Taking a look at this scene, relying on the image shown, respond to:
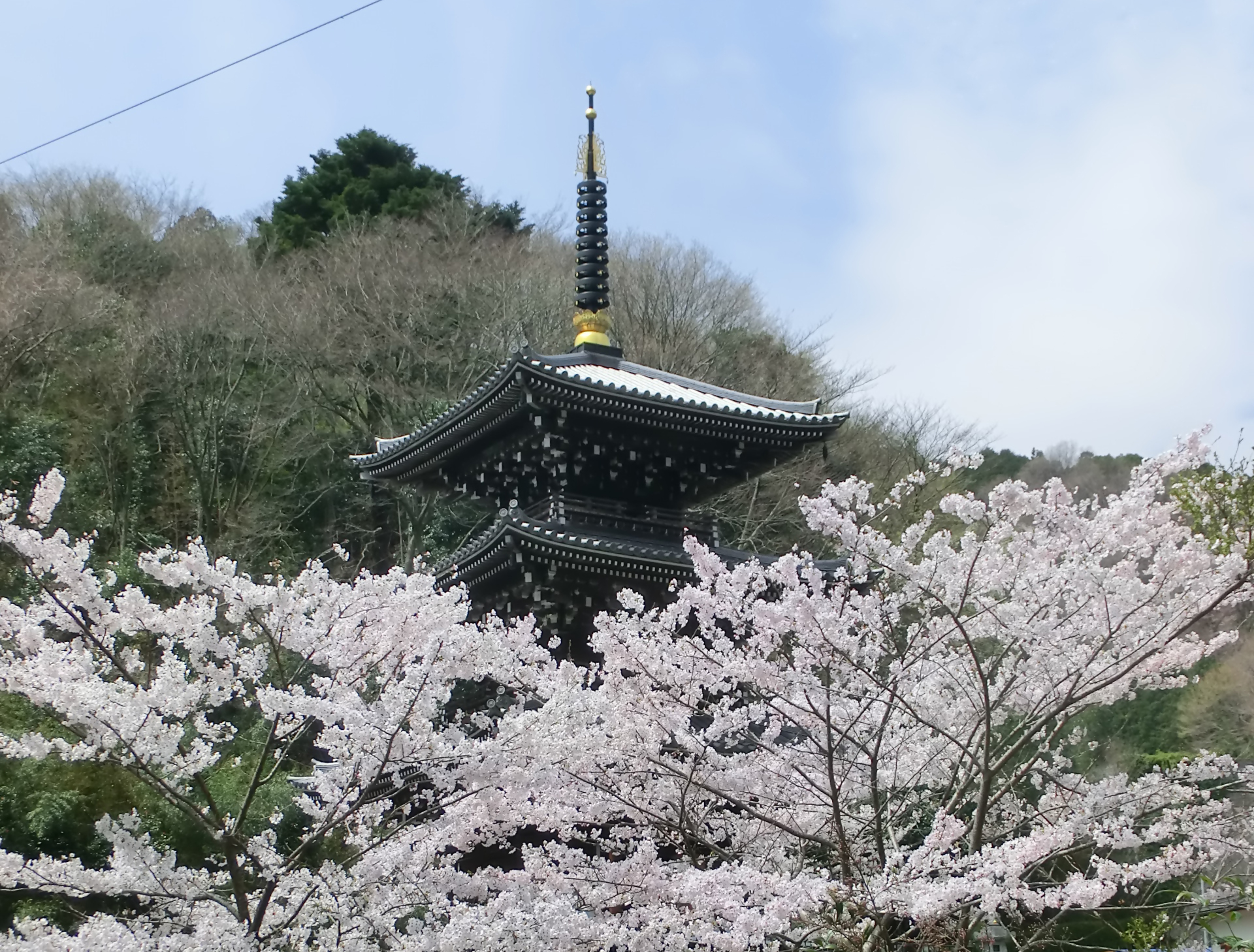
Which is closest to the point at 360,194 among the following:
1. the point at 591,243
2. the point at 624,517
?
the point at 591,243

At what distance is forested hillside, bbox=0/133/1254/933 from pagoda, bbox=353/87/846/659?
312 inches

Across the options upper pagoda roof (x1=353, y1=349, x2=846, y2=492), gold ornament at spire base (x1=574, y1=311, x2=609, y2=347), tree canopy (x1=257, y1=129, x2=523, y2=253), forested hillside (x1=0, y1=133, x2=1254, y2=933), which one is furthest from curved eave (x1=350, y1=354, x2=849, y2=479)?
tree canopy (x1=257, y1=129, x2=523, y2=253)

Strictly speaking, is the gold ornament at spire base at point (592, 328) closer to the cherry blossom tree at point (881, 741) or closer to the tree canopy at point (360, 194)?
the cherry blossom tree at point (881, 741)

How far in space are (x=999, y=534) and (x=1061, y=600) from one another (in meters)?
0.51

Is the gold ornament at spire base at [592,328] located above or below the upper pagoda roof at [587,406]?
above

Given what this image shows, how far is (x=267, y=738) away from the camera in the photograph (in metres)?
6.15

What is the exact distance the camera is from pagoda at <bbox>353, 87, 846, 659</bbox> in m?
10.3

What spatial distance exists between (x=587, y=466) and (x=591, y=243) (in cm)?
277

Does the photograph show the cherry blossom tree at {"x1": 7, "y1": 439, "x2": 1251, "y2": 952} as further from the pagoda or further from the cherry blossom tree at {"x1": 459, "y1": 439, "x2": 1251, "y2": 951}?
the pagoda

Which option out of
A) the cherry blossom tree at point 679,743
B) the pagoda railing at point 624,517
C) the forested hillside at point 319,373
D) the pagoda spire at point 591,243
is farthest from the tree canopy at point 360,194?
the cherry blossom tree at point 679,743

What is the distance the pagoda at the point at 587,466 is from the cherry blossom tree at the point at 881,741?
2.60 metres

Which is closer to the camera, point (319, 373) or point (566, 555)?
point (566, 555)

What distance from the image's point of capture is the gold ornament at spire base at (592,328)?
12680 millimetres

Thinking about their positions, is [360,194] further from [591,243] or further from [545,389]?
[545,389]
